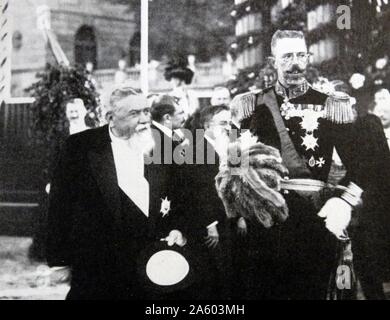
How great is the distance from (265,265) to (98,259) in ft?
2.71

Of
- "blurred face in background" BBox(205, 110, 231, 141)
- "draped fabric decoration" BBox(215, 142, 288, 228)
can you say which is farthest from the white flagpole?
"draped fabric decoration" BBox(215, 142, 288, 228)

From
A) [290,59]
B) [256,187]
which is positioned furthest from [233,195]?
[290,59]

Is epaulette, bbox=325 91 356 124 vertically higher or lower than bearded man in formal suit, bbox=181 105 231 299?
higher

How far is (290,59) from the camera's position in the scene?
257 cm

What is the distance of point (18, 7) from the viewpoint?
267 centimetres

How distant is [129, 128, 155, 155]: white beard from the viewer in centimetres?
256

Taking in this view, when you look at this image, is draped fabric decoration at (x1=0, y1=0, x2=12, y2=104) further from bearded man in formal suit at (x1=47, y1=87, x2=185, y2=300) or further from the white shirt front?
the white shirt front

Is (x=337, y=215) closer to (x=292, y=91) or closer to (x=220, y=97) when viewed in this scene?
(x=292, y=91)

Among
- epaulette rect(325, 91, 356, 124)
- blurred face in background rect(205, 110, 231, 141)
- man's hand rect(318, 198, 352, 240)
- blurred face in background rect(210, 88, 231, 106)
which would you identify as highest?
blurred face in background rect(210, 88, 231, 106)

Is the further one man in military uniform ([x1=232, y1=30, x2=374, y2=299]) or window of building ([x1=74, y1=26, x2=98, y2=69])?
window of building ([x1=74, y1=26, x2=98, y2=69])

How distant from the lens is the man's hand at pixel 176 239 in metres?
2.51

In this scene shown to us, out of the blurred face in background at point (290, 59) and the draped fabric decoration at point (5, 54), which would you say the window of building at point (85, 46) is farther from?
the blurred face in background at point (290, 59)

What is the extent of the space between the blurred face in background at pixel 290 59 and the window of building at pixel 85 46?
93 cm

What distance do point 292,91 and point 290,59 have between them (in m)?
0.16
